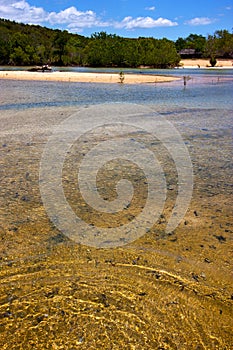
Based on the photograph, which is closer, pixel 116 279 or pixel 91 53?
pixel 116 279

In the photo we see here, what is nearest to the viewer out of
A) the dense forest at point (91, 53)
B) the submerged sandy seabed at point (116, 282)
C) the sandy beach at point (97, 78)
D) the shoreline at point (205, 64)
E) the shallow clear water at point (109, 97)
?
the submerged sandy seabed at point (116, 282)

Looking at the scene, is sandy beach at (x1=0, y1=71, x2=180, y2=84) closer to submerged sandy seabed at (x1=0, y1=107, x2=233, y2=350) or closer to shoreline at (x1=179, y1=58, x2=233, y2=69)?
submerged sandy seabed at (x1=0, y1=107, x2=233, y2=350)

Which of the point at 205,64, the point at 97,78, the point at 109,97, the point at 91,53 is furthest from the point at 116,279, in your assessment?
the point at 205,64

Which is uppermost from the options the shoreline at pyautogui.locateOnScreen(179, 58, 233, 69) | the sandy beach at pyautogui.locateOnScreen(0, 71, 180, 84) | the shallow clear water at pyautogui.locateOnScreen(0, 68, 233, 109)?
the shoreline at pyautogui.locateOnScreen(179, 58, 233, 69)

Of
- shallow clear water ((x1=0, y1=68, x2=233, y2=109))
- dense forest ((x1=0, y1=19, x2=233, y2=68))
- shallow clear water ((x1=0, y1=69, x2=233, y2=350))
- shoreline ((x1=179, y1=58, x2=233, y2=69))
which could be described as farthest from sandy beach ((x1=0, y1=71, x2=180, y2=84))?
shoreline ((x1=179, y1=58, x2=233, y2=69))

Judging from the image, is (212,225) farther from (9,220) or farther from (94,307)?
(9,220)

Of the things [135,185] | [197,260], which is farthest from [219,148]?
[197,260]

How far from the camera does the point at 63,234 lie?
3645mm

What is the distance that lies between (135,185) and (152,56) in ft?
287

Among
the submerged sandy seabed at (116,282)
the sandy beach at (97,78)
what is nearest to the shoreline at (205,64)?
the sandy beach at (97,78)

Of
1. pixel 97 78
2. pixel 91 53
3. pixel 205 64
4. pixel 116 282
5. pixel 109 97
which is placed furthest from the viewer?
pixel 205 64

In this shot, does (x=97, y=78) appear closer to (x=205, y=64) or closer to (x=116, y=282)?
(x=116, y=282)

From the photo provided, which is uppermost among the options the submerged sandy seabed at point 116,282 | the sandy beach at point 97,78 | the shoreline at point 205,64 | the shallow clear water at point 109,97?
the shoreline at point 205,64

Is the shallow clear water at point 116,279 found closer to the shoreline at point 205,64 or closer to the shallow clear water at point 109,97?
the shallow clear water at point 109,97
